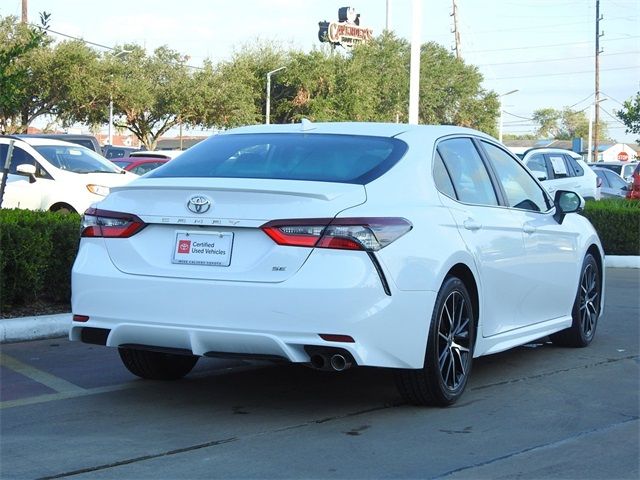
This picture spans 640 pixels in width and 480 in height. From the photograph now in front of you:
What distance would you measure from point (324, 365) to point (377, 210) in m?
0.85

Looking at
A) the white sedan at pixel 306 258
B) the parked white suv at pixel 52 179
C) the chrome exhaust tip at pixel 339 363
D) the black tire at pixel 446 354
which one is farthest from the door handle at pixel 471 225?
the parked white suv at pixel 52 179

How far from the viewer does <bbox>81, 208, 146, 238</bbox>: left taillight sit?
577cm

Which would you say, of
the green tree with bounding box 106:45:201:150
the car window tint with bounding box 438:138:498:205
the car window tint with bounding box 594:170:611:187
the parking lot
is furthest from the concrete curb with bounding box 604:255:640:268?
the green tree with bounding box 106:45:201:150

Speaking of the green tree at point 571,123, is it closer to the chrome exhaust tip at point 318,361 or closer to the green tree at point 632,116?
the green tree at point 632,116

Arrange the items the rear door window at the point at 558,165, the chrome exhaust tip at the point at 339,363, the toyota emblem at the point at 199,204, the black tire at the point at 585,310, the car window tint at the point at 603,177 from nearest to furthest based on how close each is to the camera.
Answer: the chrome exhaust tip at the point at 339,363 → the toyota emblem at the point at 199,204 → the black tire at the point at 585,310 → the rear door window at the point at 558,165 → the car window tint at the point at 603,177

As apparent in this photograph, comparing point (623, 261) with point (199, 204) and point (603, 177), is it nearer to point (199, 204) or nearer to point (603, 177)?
point (199, 204)

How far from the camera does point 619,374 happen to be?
744cm

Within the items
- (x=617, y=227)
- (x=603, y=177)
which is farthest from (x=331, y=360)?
(x=603, y=177)

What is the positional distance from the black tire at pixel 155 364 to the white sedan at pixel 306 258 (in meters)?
0.01

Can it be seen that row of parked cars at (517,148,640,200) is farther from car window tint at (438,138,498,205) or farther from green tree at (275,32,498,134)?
green tree at (275,32,498,134)

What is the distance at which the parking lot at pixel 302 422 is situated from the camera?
496cm

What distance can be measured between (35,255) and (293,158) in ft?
11.4

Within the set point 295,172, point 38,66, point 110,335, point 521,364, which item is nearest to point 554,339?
point 521,364

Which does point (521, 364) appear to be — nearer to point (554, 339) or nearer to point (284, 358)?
point (554, 339)
